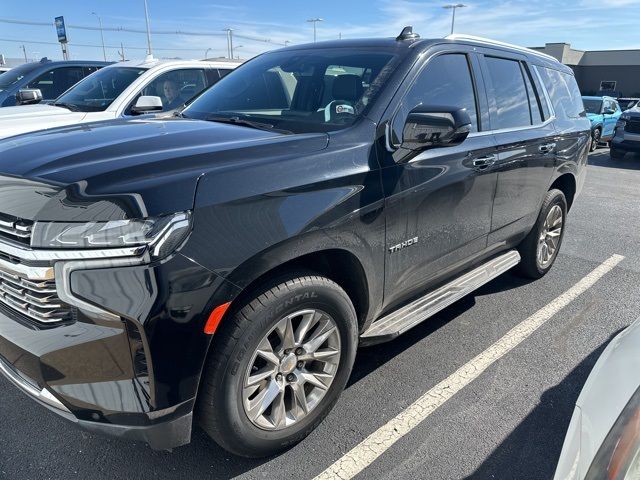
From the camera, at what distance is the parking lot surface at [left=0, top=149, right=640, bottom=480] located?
2.35 meters

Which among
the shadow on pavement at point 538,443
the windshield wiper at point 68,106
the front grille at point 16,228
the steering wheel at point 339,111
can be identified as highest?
the steering wheel at point 339,111

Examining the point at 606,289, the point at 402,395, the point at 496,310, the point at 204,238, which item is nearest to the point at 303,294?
the point at 204,238

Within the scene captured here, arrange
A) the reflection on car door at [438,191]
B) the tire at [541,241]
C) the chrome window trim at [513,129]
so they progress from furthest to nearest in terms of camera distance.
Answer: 1. the tire at [541,241]
2. the chrome window trim at [513,129]
3. the reflection on car door at [438,191]

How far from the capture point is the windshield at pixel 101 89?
6340 millimetres

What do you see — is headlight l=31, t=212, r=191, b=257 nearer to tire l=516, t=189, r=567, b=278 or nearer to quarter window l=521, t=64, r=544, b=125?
quarter window l=521, t=64, r=544, b=125

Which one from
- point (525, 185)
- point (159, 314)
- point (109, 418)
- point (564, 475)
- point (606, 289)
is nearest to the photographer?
point (564, 475)

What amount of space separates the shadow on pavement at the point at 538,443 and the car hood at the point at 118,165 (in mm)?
1718

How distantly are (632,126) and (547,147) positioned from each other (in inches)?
451

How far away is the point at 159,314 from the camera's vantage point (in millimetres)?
1756

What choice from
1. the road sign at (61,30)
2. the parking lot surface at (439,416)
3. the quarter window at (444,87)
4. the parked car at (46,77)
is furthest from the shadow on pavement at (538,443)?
the road sign at (61,30)

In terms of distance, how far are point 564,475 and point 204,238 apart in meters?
1.45

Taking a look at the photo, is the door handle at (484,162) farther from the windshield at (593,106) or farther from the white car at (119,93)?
the windshield at (593,106)

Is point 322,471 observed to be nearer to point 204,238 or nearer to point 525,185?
point 204,238

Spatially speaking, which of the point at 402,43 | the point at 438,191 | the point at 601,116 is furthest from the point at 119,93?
the point at 601,116
